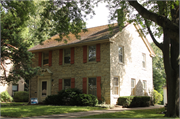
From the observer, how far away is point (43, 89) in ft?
69.1

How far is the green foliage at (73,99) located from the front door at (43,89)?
222 centimetres

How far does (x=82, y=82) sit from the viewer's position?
18.5 metres

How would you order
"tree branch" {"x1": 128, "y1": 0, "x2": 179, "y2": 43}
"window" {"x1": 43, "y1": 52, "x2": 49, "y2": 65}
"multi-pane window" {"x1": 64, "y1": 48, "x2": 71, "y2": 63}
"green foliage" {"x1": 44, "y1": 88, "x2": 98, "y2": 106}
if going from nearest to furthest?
"tree branch" {"x1": 128, "y1": 0, "x2": 179, "y2": 43}, "green foliage" {"x1": 44, "y1": 88, "x2": 98, "y2": 106}, "multi-pane window" {"x1": 64, "y1": 48, "x2": 71, "y2": 63}, "window" {"x1": 43, "y1": 52, "x2": 49, "y2": 65}

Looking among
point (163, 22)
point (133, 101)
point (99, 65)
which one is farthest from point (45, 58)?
point (163, 22)

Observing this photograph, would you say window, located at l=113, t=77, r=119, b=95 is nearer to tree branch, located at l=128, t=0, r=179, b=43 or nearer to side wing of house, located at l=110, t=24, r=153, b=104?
side wing of house, located at l=110, t=24, r=153, b=104

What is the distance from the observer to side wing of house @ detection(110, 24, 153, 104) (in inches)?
700

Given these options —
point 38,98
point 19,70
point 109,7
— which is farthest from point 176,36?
point 38,98

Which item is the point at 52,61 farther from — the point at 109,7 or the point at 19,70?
the point at 109,7

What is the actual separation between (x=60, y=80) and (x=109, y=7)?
9.35 meters

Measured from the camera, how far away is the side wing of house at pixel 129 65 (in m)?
17.8

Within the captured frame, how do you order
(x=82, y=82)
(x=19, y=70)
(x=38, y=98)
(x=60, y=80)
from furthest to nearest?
(x=38, y=98) < (x=60, y=80) < (x=82, y=82) < (x=19, y=70)

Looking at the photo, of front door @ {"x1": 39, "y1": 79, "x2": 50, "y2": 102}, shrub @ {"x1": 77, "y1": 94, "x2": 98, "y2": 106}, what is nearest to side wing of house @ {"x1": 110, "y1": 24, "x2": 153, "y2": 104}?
shrub @ {"x1": 77, "y1": 94, "x2": 98, "y2": 106}

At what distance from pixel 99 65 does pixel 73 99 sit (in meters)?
3.57

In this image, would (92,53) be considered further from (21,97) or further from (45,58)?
(21,97)
